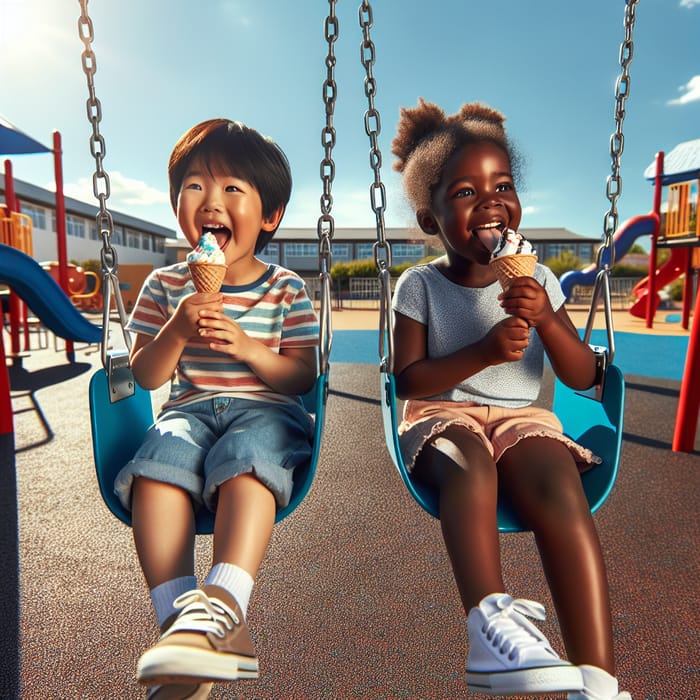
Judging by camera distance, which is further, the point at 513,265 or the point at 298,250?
the point at 298,250

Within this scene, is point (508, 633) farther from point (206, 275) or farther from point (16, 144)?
point (16, 144)

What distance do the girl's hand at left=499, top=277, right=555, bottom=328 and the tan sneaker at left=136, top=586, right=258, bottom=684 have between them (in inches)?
23.9

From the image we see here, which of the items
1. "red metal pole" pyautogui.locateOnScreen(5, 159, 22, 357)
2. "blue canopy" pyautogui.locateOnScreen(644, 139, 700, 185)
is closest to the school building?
"blue canopy" pyautogui.locateOnScreen(644, 139, 700, 185)

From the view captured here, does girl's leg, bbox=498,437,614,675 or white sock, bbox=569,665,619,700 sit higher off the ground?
girl's leg, bbox=498,437,614,675

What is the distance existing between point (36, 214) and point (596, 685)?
1853 cm

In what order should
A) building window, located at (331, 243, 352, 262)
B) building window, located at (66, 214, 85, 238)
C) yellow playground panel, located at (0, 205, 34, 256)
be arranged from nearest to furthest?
yellow playground panel, located at (0, 205, 34, 256) → building window, located at (66, 214, 85, 238) → building window, located at (331, 243, 352, 262)

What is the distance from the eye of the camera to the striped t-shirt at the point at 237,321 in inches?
42.8

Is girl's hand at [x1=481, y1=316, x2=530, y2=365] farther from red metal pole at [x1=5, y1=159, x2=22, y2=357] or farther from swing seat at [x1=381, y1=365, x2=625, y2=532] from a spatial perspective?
red metal pole at [x1=5, y1=159, x2=22, y2=357]

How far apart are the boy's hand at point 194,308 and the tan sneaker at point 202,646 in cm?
41

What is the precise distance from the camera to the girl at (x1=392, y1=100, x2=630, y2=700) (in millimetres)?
743

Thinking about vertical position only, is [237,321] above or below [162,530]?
above

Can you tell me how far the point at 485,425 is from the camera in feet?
3.71

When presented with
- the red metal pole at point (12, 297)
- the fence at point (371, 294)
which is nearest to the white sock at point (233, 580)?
the red metal pole at point (12, 297)

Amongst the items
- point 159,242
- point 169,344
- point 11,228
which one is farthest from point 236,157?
point 159,242
